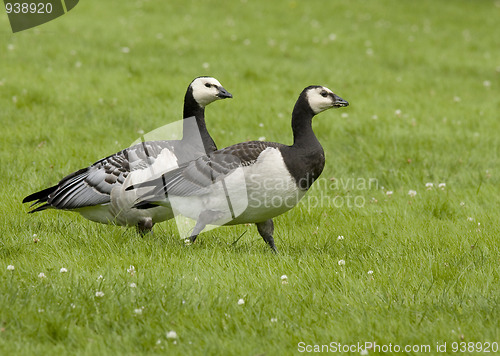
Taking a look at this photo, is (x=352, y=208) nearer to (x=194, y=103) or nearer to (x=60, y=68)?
(x=194, y=103)

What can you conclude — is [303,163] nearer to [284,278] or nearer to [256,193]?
[256,193]

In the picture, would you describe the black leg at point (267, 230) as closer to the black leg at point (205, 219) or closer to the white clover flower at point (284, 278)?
the black leg at point (205, 219)

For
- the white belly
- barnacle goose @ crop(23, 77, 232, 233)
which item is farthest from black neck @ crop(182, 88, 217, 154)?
the white belly

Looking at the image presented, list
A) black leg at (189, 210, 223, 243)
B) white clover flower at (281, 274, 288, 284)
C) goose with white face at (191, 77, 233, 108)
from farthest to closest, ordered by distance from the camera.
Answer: goose with white face at (191, 77, 233, 108)
black leg at (189, 210, 223, 243)
white clover flower at (281, 274, 288, 284)

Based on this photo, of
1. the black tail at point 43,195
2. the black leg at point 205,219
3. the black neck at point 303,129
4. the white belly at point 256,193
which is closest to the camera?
the white belly at point 256,193

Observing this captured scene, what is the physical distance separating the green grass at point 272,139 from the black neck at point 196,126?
3.70ft

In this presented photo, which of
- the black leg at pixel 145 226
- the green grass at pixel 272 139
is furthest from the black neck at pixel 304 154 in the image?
the black leg at pixel 145 226

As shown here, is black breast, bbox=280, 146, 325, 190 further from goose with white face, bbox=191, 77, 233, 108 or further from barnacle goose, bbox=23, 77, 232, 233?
goose with white face, bbox=191, 77, 233, 108

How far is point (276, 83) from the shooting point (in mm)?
14398

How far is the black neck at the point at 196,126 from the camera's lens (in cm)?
748

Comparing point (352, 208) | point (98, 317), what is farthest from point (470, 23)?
point (98, 317)

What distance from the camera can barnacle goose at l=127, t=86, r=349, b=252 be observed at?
6453mm

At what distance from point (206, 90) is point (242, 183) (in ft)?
5.44

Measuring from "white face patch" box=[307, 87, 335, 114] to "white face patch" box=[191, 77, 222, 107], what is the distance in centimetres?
122
